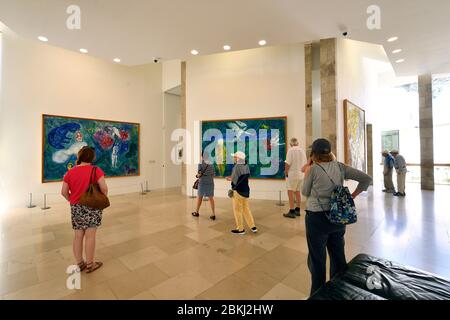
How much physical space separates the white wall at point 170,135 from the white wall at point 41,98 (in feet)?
4.49

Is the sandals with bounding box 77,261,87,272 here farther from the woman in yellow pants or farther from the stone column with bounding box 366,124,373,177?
the stone column with bounding box 366,124,373,177

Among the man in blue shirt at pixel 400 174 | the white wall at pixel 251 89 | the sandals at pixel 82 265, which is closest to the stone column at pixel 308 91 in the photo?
the white wall at pixel 251 89

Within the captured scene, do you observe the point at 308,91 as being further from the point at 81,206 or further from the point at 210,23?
the point at 81,206

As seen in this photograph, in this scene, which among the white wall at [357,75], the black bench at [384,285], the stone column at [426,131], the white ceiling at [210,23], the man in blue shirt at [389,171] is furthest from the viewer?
the stone column at [426,131]

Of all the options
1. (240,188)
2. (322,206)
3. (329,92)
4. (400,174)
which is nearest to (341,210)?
(322,206)

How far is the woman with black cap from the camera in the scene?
192 cm

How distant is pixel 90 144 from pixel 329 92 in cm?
817

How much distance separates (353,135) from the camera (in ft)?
23.1

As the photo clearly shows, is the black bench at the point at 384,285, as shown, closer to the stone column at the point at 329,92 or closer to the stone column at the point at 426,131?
the stone column at the point at 329,92

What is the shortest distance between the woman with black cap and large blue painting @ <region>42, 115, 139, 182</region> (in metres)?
7.83

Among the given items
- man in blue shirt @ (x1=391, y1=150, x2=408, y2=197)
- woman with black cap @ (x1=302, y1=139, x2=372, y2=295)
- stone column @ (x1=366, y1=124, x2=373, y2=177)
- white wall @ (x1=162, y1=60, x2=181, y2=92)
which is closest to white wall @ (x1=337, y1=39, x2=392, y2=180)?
stone column @ (x1=366, y1=124, x2=373, y2=177)

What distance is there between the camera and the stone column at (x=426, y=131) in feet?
29.2

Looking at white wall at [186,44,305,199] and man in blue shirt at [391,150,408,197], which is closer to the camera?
white wall at [186,44,305,199]

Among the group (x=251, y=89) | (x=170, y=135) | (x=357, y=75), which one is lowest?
(x=170, y=135)
